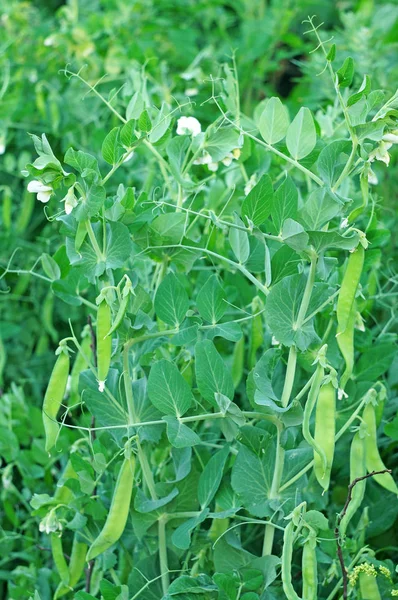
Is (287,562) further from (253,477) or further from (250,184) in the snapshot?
(250,184)

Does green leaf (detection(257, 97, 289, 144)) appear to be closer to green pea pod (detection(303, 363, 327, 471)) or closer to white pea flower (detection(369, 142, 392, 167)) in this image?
white pea flower (detection(369, 142, 392, 167))

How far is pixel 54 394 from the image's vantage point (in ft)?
3.24

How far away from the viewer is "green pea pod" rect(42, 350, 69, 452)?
98 cm

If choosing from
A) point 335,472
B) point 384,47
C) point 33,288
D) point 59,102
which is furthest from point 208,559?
point 384,47

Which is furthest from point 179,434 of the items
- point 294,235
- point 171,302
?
point 294,235

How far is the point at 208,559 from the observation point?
42.4 inches

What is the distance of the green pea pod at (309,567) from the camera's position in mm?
897

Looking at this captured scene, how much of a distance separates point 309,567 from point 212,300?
334 mm

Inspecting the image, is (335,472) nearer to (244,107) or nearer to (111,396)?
(111,396)

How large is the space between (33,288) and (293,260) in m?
0.93

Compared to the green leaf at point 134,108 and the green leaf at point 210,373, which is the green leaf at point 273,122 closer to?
the green leaf at point 134,108

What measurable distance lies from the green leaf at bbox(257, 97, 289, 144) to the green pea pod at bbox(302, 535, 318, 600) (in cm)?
48

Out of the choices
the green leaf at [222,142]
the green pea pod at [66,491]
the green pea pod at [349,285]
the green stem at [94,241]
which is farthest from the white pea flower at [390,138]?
Answer: the green pea pod at [66,491]

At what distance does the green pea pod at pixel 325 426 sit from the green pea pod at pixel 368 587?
0.56 feet
